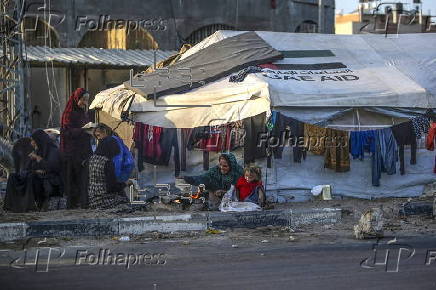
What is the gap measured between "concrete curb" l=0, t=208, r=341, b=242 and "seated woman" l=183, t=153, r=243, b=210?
109 cm

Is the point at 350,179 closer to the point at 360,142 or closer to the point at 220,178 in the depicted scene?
the point at 360,142

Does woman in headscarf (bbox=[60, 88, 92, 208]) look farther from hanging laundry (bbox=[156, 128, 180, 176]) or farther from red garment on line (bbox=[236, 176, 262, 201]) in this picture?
red garment on line (bbox=[236, 176, 262, 201])

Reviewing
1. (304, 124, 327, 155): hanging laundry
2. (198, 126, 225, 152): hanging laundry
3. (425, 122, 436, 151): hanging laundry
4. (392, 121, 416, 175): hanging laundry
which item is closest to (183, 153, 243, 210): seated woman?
(198, 126, 225, 152): hanging laundry

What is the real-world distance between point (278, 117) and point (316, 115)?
0.64 m

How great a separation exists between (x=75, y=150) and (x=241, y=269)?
6.05m

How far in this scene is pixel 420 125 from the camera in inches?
595

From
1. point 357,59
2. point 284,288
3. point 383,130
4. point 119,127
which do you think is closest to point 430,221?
point 383,130

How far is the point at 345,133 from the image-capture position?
1498cm

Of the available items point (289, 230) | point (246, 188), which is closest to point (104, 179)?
point (246, 188)

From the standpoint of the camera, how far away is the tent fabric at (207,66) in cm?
1525

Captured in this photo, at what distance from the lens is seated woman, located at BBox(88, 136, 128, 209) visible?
13.4 meters

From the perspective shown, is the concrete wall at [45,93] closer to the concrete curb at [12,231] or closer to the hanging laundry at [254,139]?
the hanging laundry at [254,139]

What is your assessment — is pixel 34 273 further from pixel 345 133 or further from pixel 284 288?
pixel 345 133

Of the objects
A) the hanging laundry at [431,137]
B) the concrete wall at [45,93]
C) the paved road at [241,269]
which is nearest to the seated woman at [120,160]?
the paved road at [241,269]
